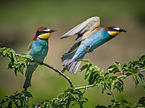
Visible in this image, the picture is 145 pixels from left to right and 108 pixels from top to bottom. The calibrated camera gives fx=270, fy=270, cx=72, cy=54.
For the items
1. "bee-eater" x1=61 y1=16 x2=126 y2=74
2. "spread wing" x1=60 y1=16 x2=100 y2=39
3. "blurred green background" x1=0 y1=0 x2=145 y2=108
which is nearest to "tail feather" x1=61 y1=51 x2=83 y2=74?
"bee-eater" x1=61 y1=16 x2=126 y2=74

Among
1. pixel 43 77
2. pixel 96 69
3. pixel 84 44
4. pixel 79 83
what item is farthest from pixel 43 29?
pixel 43 77

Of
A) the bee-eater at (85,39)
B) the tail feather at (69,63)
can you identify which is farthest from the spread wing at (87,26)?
the tail feather at (69,63)

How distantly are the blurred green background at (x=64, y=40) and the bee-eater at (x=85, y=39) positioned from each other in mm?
1068

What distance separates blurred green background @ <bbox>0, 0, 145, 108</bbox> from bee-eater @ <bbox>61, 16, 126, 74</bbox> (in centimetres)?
107

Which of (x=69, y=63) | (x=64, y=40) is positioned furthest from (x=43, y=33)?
(x=64, y=40)

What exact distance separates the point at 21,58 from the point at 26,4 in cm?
429

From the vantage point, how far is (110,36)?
1537 mm

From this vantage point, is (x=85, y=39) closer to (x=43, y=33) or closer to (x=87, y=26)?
(x=87, y=26)

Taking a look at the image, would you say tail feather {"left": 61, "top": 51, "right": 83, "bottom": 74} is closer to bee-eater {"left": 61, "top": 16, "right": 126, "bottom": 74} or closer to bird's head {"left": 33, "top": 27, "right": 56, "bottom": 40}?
bee-eater {"left": 61, "top": 16, "right": 126, "bottom": 74}

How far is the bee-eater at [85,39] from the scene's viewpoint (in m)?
1.51

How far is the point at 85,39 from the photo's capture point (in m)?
1.50

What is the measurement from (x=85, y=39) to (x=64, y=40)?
2.31m

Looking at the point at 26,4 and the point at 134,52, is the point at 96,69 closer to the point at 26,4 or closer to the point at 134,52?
the point at 134,52

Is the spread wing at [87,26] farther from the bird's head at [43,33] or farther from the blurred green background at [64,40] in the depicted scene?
the blurred green background at [64,40]
